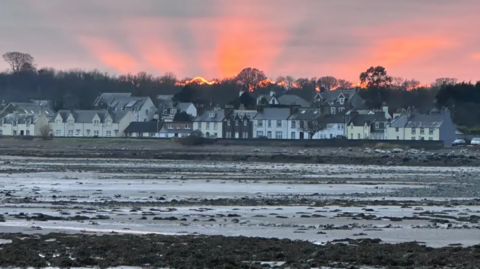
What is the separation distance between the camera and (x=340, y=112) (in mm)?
97438

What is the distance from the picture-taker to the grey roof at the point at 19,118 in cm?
11131

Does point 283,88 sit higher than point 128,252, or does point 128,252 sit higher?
point 283,88

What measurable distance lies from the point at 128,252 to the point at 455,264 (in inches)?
218

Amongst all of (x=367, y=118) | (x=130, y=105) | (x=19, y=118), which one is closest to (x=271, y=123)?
(x=367, y=118)

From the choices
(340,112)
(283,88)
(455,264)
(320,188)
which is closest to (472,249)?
(455,264)

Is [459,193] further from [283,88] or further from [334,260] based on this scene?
[283,88]

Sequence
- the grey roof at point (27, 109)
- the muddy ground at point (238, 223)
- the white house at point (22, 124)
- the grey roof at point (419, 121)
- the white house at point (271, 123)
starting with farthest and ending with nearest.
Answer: the grey roof at point (27, 109) < the white house at point (22, 124) < the white house at point (271, 123) < the grey roof at point (419, 121) < the muddy ground at point (238, 223)

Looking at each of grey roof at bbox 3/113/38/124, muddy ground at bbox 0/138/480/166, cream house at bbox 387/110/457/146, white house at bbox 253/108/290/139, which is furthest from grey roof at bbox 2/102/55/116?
cream house at bbox 387/110/457/146

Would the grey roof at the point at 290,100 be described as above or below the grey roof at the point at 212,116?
above

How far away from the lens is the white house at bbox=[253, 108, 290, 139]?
98.6m

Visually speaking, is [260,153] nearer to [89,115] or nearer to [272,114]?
[272,114]

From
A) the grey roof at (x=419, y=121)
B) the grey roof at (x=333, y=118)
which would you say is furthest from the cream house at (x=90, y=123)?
the grey roof at (x=419, y=121)

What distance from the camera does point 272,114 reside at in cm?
9950

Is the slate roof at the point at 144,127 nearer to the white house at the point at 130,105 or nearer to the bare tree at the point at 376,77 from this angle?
the white house at the point at 130,105
